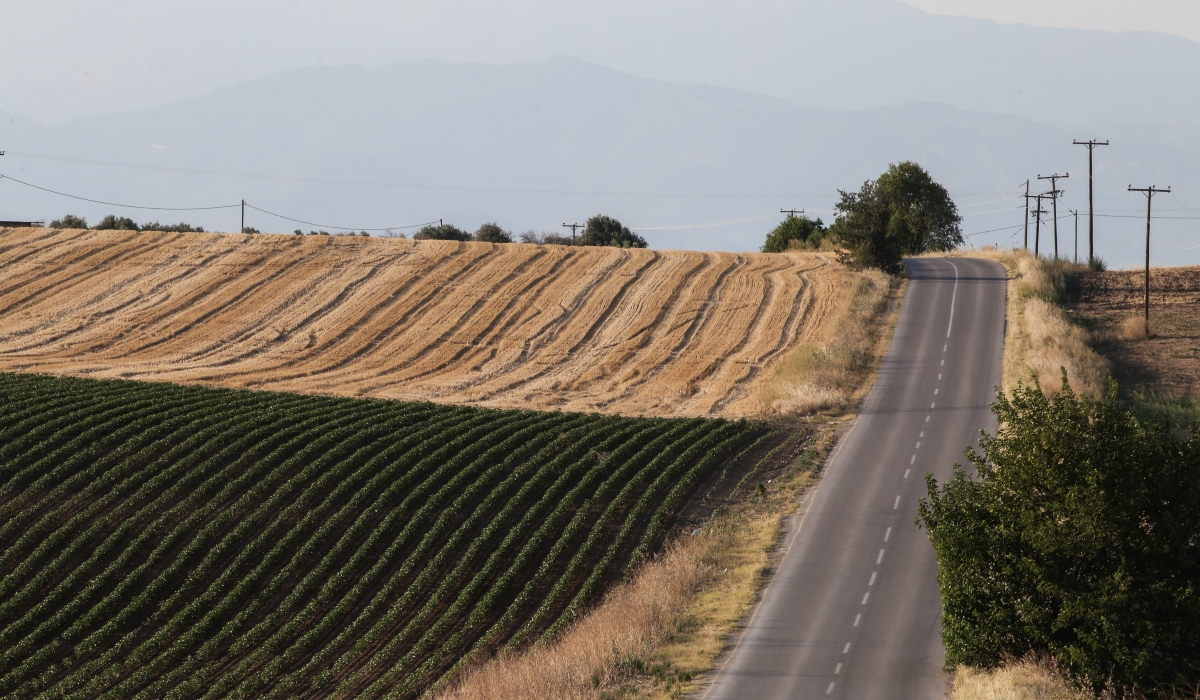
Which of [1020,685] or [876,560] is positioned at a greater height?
[1020,685]

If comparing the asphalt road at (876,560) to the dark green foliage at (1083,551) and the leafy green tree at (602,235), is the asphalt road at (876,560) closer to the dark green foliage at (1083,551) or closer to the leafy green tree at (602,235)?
the dark green foliage at (1083,551)

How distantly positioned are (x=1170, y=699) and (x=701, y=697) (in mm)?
7685

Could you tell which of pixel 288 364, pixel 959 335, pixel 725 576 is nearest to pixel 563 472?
pixel 725 576

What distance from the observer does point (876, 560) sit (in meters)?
27.4

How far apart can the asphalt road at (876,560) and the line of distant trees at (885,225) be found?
1384 centimetres

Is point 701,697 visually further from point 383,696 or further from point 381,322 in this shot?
point 381,322

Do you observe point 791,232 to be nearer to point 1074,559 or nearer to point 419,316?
point 419,316

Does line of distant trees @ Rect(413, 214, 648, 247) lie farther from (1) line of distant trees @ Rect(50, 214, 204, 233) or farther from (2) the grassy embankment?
(2) the grassy embankment

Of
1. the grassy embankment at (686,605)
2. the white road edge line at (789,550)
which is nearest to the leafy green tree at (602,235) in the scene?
the grassy embankment at (686,605)

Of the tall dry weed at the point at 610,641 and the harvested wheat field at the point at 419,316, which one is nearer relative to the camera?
the tall dry weed at the point at 610,641

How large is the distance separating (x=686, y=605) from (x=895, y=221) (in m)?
44.3

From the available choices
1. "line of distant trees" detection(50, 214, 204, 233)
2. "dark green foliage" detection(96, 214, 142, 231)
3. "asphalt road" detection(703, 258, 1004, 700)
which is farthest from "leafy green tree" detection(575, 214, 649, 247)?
"asphalt road" detection(703, 258, 1004, 700)

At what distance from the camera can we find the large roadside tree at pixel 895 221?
2488 inches

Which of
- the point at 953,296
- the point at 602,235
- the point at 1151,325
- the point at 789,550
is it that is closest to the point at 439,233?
the point at 602,235
